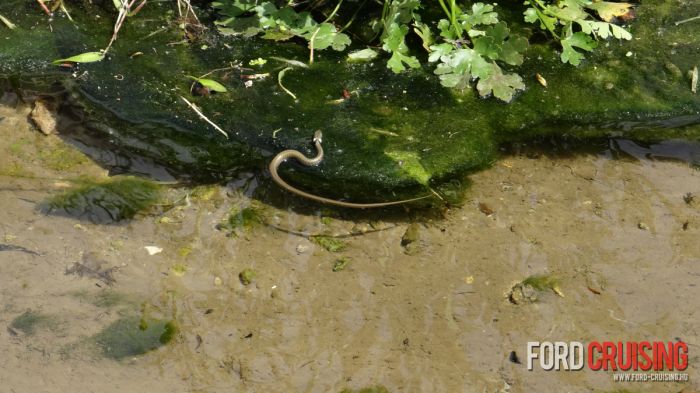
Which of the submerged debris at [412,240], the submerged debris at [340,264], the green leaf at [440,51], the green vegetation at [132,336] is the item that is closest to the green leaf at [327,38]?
the green leaf at [440,51]

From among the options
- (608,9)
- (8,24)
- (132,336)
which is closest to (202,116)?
(132,336)

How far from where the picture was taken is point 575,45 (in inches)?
173

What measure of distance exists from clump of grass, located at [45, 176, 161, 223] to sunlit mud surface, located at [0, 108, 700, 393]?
7 centimetres

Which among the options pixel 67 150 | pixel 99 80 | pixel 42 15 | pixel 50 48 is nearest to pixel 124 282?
pixel 67 150

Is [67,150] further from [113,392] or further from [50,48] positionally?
[113,392]

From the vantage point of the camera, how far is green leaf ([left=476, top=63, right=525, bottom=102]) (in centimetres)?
417

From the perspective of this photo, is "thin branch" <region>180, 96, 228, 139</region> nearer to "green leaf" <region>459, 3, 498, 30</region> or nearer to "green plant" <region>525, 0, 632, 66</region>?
"green leaf" <region>459, 3, 498, 30</region>

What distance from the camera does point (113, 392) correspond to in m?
3.14

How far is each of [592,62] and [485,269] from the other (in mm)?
1681

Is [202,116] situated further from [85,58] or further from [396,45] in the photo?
[396,45]

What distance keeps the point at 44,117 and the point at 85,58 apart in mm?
439

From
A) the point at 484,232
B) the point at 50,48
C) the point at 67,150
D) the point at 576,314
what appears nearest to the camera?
the point at 576,314

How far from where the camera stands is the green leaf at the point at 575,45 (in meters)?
4.33

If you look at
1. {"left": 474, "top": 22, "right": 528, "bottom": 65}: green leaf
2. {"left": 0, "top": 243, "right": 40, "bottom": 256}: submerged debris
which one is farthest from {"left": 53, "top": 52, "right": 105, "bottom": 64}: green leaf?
{"left": 474, "top": 22, "right": 528, "bottom": 65}: green leaf
